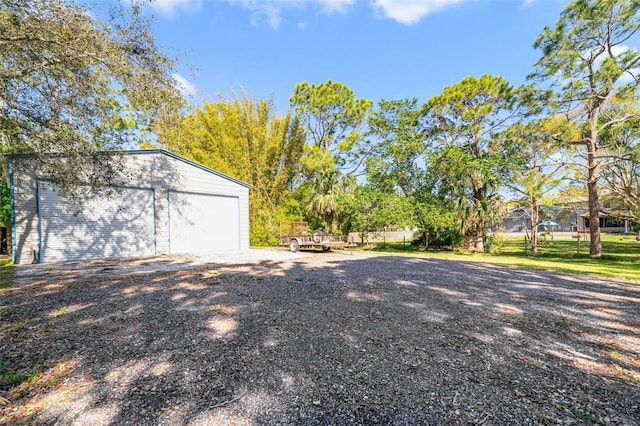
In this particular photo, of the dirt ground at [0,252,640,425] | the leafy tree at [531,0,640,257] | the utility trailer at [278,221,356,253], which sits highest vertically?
the leafy tree at [531,0,640,257]

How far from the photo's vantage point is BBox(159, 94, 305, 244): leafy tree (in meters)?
16.7

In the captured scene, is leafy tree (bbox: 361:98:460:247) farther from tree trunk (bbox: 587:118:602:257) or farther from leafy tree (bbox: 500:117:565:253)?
tree trunk (bbox: 587:118:602:257)

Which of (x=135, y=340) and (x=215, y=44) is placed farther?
(x=215, y=44)

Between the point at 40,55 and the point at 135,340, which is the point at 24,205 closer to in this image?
the point at 40,55

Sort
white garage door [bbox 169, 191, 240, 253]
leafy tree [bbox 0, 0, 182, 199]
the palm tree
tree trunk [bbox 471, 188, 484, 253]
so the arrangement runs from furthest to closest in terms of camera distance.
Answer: the palm tree < tree trunk [bbox 471, 188, 484, 253] < white garage door [bbox 169, 191, 240, 253] < leafy tree [bbox 0, 0, 182, 199]

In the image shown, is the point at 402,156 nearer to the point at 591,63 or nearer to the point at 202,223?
the point at 591,63

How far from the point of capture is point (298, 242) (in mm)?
A: 12633

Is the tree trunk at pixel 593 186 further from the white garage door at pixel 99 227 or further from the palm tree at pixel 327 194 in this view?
the white garage door at pixel 99 227

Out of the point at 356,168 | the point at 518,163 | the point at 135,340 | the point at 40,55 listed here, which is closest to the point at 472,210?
the point at 518,163

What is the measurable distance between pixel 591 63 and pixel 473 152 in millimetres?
5687

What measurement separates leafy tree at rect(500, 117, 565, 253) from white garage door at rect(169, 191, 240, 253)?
44.5 feet

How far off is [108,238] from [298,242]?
697 centimetres

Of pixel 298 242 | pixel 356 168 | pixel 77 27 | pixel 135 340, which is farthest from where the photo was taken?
pixel 356 168

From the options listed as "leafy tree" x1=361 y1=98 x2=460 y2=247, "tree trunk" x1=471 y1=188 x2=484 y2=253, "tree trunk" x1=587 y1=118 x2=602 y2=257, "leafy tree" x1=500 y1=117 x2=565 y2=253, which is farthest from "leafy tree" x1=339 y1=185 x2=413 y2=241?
"tree trunk" x1=587 y1=118 x2=602 y2=257
